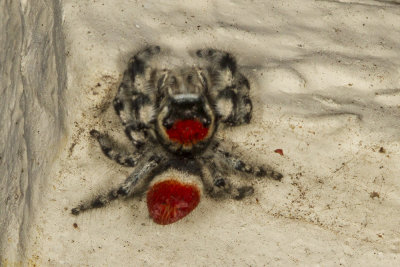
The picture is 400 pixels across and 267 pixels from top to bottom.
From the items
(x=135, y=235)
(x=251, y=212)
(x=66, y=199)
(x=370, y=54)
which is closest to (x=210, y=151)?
(x=251, y=212)

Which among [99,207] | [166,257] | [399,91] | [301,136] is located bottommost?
[166,257]

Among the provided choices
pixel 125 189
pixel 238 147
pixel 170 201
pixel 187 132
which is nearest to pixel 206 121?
pixel 187 132

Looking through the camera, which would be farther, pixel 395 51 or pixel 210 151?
pixel 395 51

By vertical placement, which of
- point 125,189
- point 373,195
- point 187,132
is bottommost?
point 125,189

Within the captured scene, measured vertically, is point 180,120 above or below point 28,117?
above

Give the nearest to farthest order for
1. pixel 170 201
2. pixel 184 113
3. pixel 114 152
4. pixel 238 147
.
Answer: pixel 184 113
pixel 170 201
pixel 114 152
pixel 238 147

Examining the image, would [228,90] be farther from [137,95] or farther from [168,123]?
[137,95]

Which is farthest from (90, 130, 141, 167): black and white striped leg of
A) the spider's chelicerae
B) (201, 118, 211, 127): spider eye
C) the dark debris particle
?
the dark debris particle

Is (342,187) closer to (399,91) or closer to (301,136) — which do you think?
(301,136)
